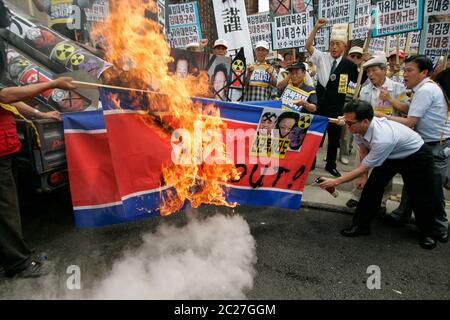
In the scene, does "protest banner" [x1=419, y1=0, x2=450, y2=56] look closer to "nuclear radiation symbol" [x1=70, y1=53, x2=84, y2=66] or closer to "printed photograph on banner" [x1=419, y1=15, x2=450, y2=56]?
"printed photograph on banner" [x1=419, y1=15, x2=450, y2=56]

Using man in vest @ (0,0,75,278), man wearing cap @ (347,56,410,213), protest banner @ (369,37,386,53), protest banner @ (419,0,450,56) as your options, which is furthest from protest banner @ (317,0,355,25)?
man in vest @ (0,0,75,278)

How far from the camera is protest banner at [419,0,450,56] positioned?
5414 mm

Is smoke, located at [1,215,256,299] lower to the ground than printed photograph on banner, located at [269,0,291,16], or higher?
lower

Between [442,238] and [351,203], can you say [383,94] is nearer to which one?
[351,203]

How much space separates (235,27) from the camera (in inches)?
269

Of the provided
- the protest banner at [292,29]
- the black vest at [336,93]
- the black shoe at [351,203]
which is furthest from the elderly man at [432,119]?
the protest banner at [292,29]

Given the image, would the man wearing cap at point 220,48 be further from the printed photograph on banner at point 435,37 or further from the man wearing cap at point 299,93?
the printed photograph on banner at point 435,37

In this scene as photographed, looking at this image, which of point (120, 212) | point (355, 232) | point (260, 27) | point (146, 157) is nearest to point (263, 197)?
point (355, 232)

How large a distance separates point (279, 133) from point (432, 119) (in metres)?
2.04

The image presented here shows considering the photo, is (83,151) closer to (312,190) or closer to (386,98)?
(312,190)

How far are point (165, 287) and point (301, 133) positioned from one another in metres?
2.66

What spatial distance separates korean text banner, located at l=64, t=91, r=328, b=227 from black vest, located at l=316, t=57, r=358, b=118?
1990 mm

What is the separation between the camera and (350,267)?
3438 mm

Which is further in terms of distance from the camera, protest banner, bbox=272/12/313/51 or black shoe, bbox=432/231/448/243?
protest banner, bbox=272/12/313/51
